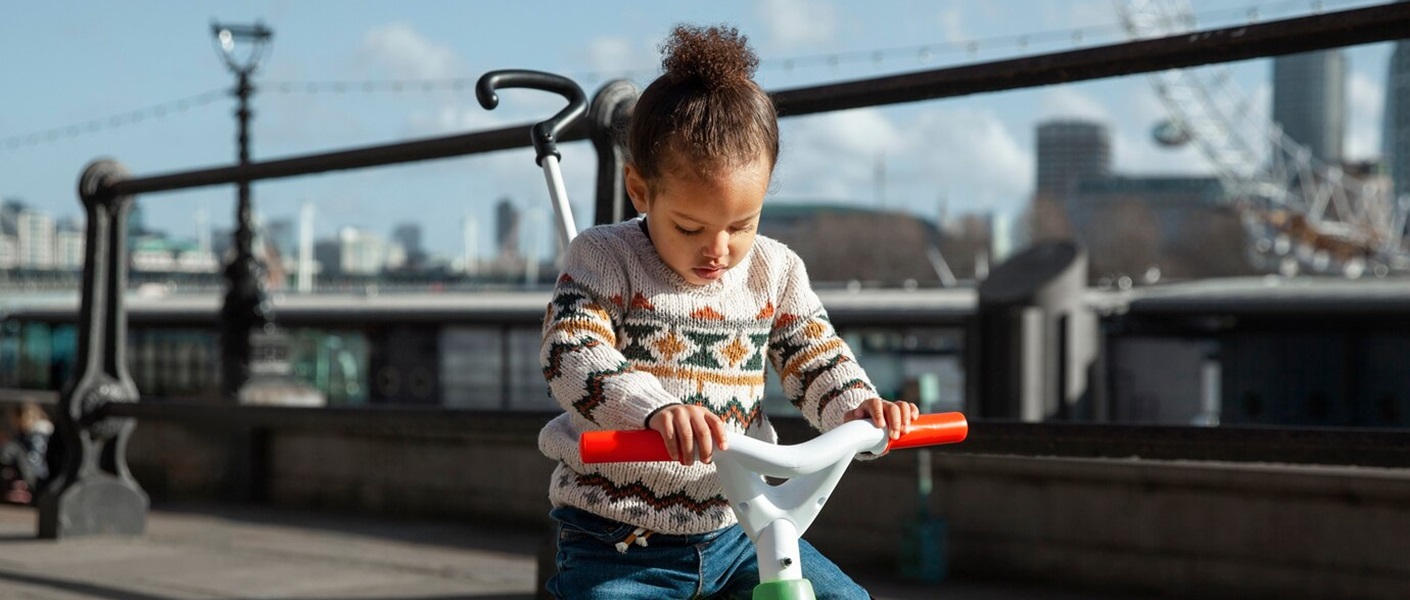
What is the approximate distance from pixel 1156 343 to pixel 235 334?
11486 millimetres

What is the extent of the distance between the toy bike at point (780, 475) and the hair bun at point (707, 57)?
52 centimetres

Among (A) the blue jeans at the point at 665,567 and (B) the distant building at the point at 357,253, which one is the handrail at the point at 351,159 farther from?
(B) the distant building at the point at 357,253

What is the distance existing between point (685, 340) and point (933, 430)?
0.42 meters

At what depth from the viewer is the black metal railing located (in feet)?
10.1

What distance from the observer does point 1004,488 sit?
5.28 metres

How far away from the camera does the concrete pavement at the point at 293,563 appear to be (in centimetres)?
483

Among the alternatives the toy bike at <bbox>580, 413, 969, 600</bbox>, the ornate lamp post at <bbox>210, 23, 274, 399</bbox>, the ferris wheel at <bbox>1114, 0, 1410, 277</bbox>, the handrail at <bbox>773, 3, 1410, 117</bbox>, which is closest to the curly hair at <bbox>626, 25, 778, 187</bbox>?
the toy bike at <bbox>580, 413, 969, 600</bbox>

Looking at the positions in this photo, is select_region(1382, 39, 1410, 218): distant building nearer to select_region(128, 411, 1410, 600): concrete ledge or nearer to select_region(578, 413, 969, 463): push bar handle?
select_region(128, 411, 1410, 600): concrete ledge

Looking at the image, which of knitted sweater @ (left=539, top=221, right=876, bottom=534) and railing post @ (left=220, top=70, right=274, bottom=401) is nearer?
knitted sweater @ (left=539, top=221, right=876, bottom=534)

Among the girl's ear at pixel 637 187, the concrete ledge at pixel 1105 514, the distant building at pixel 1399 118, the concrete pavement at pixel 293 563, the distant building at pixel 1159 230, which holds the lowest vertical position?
the concrete pavement at pixel 293 563

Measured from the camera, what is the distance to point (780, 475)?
204 cm

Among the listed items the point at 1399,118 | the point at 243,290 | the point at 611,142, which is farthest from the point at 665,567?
the point at 1399,118

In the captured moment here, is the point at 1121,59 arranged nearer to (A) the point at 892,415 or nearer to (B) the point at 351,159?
(A) the point at 892,415

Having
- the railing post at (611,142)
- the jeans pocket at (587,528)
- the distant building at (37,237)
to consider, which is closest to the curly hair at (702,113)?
the jeans pocket at (587,528)
